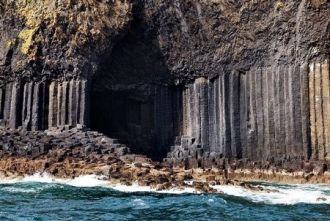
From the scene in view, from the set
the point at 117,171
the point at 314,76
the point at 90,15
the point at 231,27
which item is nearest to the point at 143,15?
the point at 90,15

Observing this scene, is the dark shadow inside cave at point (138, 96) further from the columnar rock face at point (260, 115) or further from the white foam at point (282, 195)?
the white foam at point (282, 195)

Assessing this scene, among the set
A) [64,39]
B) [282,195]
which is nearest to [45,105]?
[64,39]

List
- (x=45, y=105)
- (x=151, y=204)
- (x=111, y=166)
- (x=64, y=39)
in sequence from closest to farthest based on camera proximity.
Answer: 1. (x=151, y=204)
2. (x=111, y=166)
3. (x=45, y=105)
4. (x=64, y=39)

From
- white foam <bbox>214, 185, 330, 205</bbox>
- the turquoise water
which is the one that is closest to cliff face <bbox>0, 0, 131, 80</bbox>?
the turquoise water

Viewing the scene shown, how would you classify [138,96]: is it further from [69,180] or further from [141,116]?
[69,180]

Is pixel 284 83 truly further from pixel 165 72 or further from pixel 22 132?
pixel 22 132
